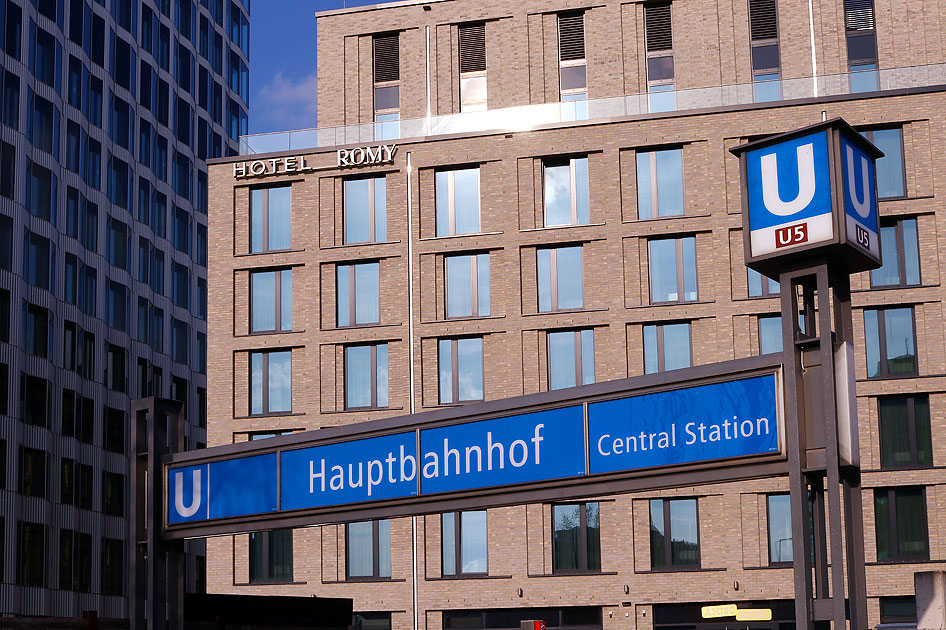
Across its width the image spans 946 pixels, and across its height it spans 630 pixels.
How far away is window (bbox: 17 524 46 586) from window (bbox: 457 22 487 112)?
2435 cm

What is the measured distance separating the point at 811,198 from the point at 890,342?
41.9 metres

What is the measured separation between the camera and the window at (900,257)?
164ft

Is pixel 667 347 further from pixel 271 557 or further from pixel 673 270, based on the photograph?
pixel 271 557

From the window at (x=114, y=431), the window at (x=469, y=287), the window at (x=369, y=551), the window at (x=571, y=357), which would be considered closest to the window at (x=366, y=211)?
the window at (x=469, y=287)

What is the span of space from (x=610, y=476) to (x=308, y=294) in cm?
4486

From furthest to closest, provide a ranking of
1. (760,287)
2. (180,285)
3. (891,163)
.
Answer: (180,285) → (891,163) → (760,287)

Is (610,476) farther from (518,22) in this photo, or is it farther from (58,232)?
(58,232)

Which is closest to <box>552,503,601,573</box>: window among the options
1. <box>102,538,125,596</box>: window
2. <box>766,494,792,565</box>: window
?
<box>766,494,792,565</box>: window

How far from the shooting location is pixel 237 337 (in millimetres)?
55125

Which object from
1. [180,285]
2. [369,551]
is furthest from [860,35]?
[180,285]

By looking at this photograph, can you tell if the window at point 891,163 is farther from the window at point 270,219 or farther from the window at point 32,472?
the window at point 32,472

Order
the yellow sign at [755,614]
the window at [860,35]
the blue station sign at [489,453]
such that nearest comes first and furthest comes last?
1. the blue station sign at [489,453]
2. the yellow sign at [755,614]
3. the window at [860,35]

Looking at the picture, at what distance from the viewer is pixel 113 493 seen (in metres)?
78.7

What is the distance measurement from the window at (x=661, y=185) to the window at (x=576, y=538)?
36.1 feet
